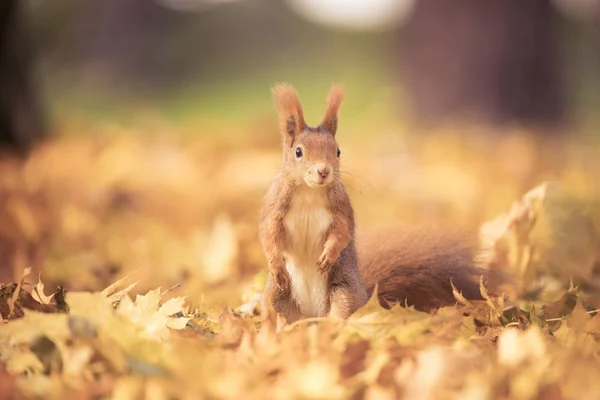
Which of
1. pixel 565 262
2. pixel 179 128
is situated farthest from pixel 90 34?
pixel 565 262

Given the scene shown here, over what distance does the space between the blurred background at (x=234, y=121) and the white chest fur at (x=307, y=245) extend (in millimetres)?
A: 165

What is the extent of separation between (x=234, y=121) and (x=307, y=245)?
643 cm

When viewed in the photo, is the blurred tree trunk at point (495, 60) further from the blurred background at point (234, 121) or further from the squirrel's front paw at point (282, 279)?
the squirrel's front paw at point (282, 279)

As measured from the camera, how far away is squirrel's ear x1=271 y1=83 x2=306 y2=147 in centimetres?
194

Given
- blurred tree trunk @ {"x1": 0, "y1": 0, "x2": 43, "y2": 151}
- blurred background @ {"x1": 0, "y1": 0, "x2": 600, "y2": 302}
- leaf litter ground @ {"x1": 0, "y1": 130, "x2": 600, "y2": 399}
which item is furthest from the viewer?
blurred tree trunk @ {"x1": 0, "y1": 0, "x2": 43, "y2": 151}

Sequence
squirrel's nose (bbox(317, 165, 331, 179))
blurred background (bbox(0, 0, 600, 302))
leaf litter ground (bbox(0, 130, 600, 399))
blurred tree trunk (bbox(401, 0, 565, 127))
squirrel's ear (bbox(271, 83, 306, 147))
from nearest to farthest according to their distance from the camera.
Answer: leaf litter ground (bbox(0, 130, 600, 399)) < squirrel's nose (bbox(317, 165, 331, 179)) < squirrel's ear (bbox(271, 83, 306, 147)) < blurred background (bbox(0, 0, 600, 302)) < blurred tree trunk (bbox(401, 0, 565, 127))

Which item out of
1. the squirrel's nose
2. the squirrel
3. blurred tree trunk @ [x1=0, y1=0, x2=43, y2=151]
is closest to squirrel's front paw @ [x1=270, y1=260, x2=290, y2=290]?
the squirrel

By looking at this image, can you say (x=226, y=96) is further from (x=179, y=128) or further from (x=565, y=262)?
(x=565, y=262)

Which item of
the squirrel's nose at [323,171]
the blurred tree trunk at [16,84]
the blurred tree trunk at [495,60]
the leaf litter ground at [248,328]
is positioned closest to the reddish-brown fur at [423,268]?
the leaf litter ground at [248,328]

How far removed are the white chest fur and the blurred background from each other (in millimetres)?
165

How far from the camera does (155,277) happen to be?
291 centimetres

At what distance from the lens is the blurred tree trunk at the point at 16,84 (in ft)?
17.3

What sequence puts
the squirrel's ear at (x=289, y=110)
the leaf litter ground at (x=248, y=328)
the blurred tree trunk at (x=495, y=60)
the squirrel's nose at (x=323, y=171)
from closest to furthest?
the leaf litter ground at (x=248, y=328)
the squirrel's nose at (x=323, y=171)
the squirrel's ear at (x=289, y=110)
the blurred tree trunk at (x=495, y=60)

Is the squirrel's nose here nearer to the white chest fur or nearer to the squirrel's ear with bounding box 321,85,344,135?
the white chest fur
